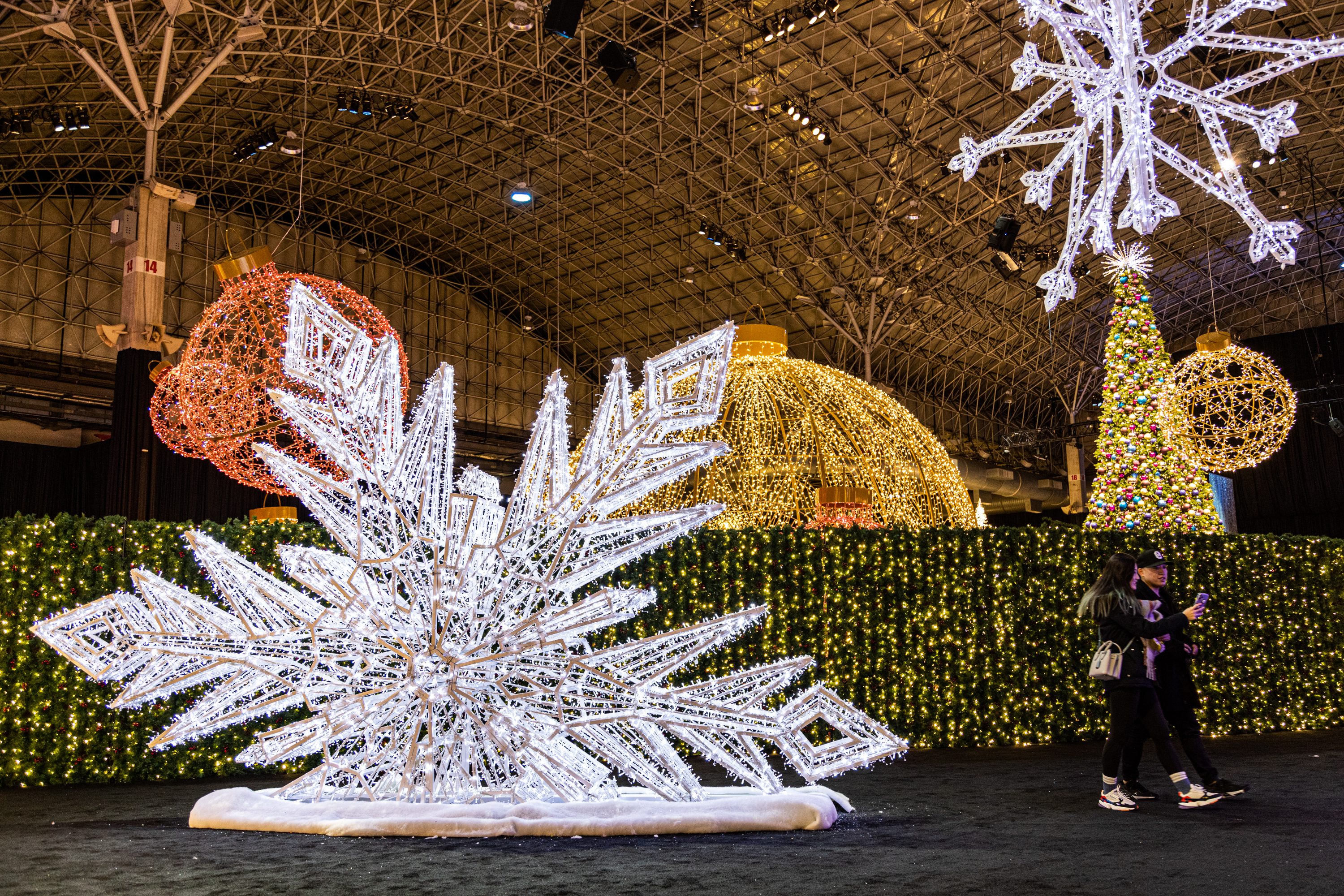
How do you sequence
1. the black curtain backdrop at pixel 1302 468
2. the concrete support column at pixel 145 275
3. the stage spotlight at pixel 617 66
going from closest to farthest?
the concrete support column at pixel 145 275 → the stage spotlight at pixel 617 66 → the black curtain backdrop at pixel 1302 468

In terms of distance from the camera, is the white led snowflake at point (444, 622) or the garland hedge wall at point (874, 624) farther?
the garland hedge wall at point (874, 624)

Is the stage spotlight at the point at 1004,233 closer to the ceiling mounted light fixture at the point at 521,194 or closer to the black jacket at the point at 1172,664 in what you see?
the ceiling mounted light fixture at the point at 521,194

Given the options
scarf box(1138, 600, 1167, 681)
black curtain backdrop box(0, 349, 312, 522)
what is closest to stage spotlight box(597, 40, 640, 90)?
black curtain backdrop box(0, 349, 312, 522)

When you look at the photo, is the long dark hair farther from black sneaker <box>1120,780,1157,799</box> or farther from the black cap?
black sneaker <box>1120,780,1157,799</box>

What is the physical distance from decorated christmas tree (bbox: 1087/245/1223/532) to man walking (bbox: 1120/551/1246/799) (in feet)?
13.6

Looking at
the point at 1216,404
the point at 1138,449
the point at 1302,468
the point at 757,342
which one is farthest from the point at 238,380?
the point at 1302,468

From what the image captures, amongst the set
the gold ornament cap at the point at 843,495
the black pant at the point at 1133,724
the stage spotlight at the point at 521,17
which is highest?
the stage spotlight at the point at 521,17

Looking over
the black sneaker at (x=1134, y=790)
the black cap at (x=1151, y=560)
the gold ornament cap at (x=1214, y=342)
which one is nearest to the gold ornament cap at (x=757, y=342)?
the black cap at (x=1151, y=560)

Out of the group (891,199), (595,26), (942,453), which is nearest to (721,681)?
(942,453)

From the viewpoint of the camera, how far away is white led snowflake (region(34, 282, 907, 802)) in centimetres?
413

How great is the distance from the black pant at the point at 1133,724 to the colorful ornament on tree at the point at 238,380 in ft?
16.2

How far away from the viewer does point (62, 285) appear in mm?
21016

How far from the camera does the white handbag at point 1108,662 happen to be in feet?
15.6

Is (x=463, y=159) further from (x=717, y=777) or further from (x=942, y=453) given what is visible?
(x=717, y=777)
